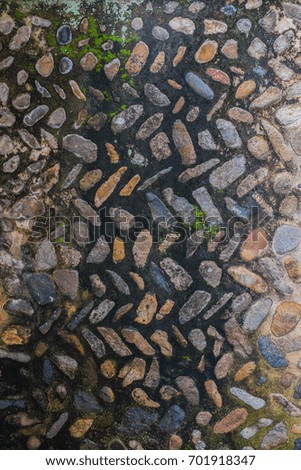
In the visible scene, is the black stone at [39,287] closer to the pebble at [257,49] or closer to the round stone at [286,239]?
the round stone at [286,239]

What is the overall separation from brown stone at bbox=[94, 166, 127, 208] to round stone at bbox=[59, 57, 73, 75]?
482 millimetres

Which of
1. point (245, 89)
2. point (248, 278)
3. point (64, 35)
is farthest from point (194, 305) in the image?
point (64, 35)

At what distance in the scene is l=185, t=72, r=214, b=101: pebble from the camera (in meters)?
3.04

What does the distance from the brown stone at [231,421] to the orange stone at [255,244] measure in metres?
0.68

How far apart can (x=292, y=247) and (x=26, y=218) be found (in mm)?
1156

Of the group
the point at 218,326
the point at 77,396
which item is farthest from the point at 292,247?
the point at 77,396

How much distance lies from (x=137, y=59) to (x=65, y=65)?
1.03 feet

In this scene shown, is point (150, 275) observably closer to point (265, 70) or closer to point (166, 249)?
point (166, 249)

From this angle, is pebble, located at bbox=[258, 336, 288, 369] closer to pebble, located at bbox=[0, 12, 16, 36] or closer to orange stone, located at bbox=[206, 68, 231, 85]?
orange stone, located at bbox=[206, 68, 231, 85]

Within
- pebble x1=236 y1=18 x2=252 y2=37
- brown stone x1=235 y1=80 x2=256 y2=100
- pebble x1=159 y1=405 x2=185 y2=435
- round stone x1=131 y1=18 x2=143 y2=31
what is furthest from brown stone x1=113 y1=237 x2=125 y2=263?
pebble x1=236 y1=18 x2=252 y2=37

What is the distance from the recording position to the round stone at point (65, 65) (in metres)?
3.05

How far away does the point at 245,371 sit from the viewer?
3086 millimetres

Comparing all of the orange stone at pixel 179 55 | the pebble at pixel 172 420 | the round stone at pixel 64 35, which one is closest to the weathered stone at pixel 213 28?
the orange stone at pixel 179 55
